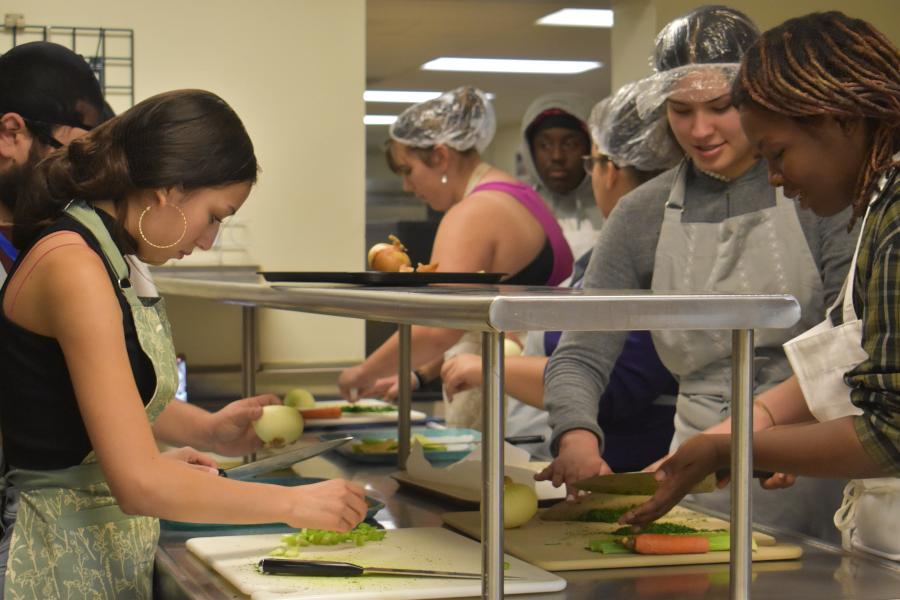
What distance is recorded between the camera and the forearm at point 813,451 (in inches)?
44.9

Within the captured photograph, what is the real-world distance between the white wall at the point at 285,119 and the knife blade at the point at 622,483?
9.57 feet

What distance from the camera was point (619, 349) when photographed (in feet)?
6.38

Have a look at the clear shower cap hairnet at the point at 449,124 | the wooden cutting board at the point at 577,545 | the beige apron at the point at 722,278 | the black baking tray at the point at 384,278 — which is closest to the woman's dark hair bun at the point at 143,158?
the black baking tray at the point at 384,278

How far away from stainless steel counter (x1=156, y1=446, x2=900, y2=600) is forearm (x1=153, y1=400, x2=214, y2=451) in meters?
0.29

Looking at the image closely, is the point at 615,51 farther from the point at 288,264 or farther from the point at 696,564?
the point at 696,564

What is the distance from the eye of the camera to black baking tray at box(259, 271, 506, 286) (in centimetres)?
137

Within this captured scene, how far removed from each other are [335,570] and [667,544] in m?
0.39

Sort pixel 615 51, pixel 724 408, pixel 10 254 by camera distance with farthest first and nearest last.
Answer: pixel 615 51
pixel 724 408
pixel 10 254

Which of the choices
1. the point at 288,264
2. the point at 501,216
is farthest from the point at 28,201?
the point at 288,264

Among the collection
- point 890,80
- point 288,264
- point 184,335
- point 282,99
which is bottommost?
point 184,335

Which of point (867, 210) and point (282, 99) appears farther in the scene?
point (282, 99)

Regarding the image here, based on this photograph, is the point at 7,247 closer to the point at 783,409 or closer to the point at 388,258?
the point at 388,258

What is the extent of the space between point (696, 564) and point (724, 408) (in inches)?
22.6

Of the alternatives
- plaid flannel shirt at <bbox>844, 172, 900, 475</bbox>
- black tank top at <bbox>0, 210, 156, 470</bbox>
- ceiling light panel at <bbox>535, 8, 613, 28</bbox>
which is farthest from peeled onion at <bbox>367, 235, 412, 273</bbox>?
ceiling light panel at <bbox>535, 8, 613, 28</bbox>
